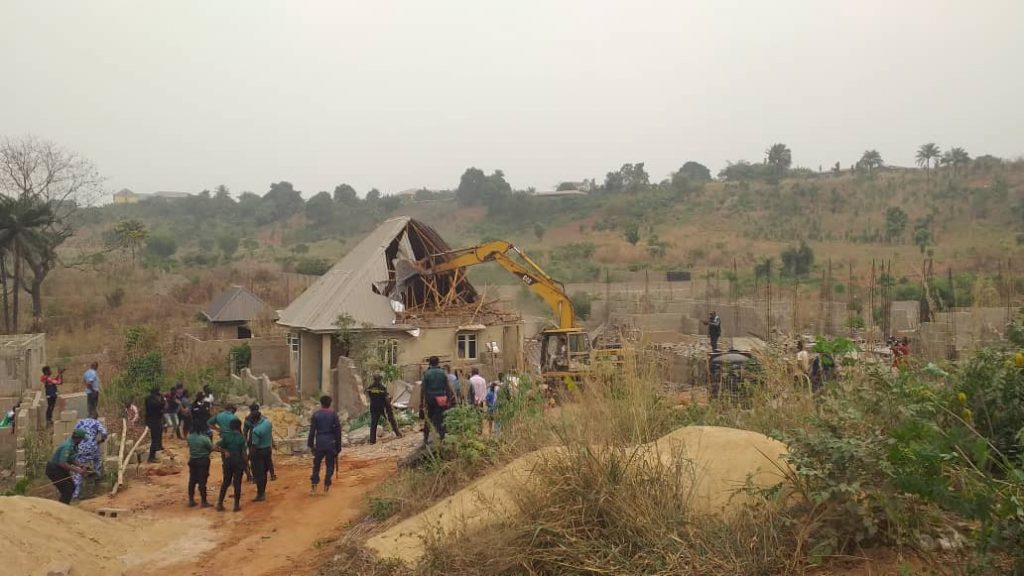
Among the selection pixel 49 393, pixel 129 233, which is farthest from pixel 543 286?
pixel 129 233

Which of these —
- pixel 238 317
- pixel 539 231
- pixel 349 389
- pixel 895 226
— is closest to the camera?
pixel 349 389

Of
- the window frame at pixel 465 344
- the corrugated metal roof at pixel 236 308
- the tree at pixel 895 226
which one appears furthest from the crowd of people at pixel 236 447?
the tree at pixel 895 226

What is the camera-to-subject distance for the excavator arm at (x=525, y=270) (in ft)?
67.6

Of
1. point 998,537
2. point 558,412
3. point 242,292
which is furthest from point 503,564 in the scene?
point 242,292

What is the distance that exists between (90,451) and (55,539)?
325 centimetres

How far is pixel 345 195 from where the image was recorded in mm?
80875

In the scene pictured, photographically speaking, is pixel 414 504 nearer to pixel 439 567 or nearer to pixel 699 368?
pixel 439 567

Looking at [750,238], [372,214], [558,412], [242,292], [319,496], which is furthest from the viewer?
[372,214]

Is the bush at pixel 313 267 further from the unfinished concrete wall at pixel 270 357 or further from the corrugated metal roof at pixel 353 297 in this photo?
the corrugated metal roof at pixel 353 297

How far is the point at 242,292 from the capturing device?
29344 millimetres

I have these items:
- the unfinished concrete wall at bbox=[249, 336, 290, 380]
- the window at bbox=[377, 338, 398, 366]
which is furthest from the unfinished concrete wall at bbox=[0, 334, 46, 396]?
the window at bbox=[377, 338, 398, 366]

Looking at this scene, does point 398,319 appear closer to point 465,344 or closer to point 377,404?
point 465,344

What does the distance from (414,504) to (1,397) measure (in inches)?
553

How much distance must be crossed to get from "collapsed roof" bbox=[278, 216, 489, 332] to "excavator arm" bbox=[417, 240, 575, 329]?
63 cm
